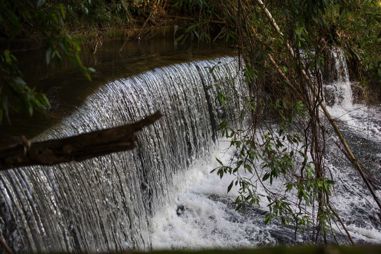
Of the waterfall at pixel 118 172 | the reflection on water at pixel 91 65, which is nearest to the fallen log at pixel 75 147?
the waterfall at pixel 118 172

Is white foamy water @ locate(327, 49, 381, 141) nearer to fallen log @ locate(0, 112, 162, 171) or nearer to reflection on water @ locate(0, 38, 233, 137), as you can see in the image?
reflection on water @ locate(0, 38, 233, 137)

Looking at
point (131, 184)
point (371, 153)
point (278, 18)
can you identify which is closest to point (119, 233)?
point (131, 184)

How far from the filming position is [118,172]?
17.5 feet

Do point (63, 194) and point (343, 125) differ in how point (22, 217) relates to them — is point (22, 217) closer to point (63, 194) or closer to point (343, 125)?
point (63, 194)

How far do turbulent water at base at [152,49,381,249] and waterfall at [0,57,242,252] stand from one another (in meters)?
0.18

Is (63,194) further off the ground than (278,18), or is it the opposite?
(278,18)

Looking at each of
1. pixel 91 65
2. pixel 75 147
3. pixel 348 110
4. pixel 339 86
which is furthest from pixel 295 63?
pixel 339 86

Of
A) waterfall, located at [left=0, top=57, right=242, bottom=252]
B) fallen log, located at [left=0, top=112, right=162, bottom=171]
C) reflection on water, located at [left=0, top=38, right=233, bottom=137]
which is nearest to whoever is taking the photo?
fallen log, located at [left=0, top=112, right=162, bottom=171]

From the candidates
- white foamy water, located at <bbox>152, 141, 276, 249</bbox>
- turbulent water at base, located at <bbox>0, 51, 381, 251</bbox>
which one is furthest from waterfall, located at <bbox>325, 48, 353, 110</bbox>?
white foamy water, located at <bbox>152, 141, 276, 249</bbox>

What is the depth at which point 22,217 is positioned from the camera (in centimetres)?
376

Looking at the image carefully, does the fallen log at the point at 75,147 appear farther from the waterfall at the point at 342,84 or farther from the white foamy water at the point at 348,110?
the waterfall at the point at 342,84

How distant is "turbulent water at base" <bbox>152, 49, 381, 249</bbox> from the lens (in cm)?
557

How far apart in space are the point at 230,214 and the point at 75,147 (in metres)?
4.40

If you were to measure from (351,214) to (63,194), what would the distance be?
11.5 ft
